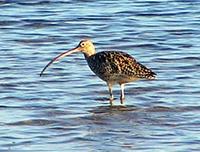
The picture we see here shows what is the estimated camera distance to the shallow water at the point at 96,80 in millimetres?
11875

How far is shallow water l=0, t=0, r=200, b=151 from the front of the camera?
1188cm

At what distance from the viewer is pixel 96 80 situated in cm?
1552

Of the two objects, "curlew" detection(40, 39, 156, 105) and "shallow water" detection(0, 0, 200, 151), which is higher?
"curlew" detection(40, 39, 156, 105)

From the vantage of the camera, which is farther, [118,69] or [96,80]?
[96,80]

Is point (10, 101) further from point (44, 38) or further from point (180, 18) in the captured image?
point (180, 18)

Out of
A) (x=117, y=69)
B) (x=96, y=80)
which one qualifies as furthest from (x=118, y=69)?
(x=96, y=80)

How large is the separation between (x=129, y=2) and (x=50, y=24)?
348cm

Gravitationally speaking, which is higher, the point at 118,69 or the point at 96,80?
the point at 118,69

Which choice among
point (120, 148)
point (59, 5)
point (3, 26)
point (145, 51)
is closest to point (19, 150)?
point (120, 148)

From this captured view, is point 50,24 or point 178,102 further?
point 50,24

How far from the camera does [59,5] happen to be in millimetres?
23266

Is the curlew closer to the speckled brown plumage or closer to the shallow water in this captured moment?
the speckled brown plumage

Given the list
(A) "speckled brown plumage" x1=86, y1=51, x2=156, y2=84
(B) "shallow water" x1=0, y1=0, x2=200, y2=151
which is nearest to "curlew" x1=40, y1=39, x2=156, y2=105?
(A) "speckled brown plumage" x1=86, y1=51, x2=156, y2=84

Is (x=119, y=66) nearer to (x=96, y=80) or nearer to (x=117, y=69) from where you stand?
(x=117, y=69)
